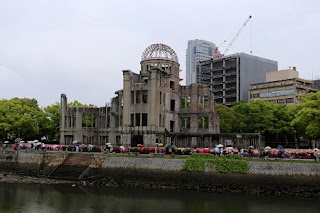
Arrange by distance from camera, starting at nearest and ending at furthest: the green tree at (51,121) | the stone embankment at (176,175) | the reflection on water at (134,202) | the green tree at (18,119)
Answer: the reflection on water at (134,202) → the stone embankment at (176,175) → the green tree at (18,119) → the green tree at (51,121)

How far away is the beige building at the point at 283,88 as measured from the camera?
401 ft

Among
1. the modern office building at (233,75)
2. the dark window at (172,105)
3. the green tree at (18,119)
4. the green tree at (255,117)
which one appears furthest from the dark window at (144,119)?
the modern office building at (233,75)

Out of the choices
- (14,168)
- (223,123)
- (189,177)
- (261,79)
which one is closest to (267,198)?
(189,177)

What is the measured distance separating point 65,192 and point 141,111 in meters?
30.7

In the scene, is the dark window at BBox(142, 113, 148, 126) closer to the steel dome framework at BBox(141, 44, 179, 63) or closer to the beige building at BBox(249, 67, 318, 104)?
the steel dome framework at BBox(141, 44, 179, 63)

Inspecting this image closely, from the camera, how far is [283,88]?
409 ft

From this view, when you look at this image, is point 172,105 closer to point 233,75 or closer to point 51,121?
point 51,121

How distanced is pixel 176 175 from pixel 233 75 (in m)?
104

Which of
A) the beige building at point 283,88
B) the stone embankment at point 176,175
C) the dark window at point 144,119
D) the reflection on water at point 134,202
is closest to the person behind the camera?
the reflection on water at point 134,202

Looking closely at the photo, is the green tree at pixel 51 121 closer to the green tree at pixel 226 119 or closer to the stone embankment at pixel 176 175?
the stone embankment at pixel 176 175

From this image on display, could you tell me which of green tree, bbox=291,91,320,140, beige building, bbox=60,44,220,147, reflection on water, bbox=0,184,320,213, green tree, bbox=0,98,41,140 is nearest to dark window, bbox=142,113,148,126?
beige building, bbox=60,44,220,147

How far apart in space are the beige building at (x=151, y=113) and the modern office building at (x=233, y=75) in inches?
2359

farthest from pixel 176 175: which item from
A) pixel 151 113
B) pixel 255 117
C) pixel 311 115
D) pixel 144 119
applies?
pixel 255 117

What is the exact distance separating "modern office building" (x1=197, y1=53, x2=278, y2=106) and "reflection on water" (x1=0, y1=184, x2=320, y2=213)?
4085 inches
